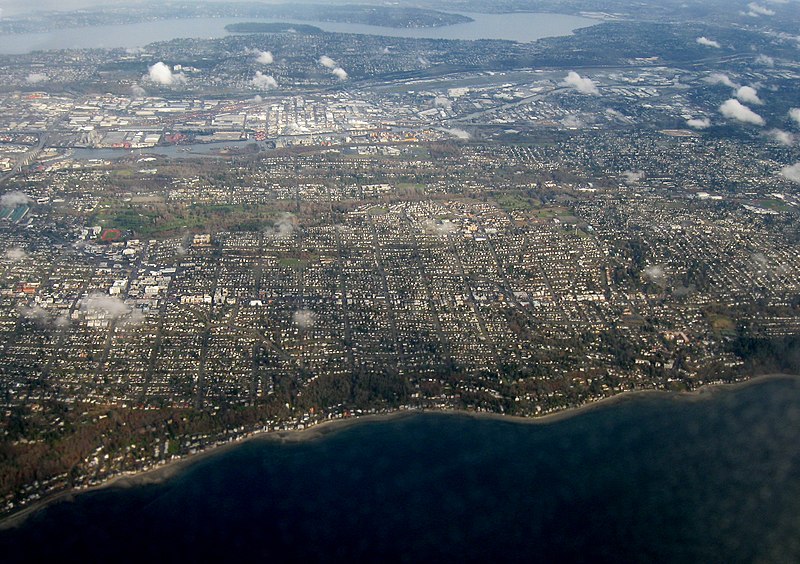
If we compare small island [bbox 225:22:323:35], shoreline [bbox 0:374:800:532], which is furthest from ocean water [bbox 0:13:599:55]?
shoreline [bbox 0:374:800:532]

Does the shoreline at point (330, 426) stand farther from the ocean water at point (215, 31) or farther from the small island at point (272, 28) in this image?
the small island at point (272, 28)

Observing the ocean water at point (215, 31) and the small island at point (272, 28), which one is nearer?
the ocean water at point (215, 31)

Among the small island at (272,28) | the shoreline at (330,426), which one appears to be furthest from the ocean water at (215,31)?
the shoreline at (330,426)

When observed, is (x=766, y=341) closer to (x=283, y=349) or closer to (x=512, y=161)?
(x=283, y=349)

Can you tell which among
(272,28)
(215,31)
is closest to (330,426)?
(272,28)

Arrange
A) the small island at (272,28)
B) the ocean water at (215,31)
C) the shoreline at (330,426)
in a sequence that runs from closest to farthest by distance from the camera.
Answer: the shoreline at (330,426) → the ocean water at (215,31) → the small island at (272,28)

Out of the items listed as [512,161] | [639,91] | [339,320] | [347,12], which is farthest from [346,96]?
[347,12]

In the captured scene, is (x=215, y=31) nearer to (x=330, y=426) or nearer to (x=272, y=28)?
(x=272, y=28)
